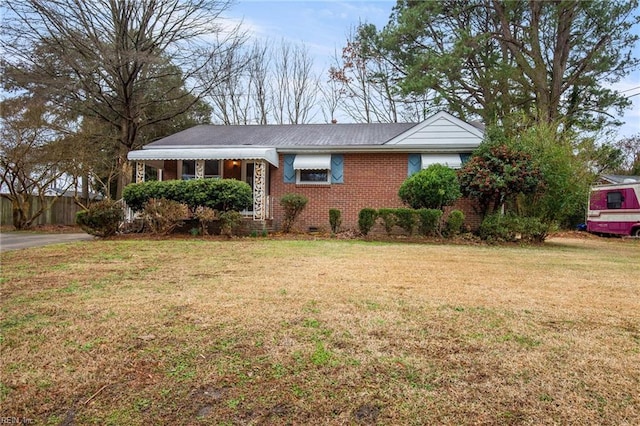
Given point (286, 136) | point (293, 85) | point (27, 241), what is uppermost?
point (293, 85)

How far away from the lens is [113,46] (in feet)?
46.9

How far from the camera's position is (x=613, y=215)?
51.0ft

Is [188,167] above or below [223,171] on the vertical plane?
above

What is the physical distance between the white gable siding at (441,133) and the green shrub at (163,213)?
24.9 feet

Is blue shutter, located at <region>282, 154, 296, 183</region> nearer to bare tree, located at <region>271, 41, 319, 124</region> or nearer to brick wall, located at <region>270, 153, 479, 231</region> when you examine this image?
brick wall, located at <region>270, 153, 479, 231</region>

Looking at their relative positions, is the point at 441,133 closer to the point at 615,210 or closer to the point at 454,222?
the point at 454,222

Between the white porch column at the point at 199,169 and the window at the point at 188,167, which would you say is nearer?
the white porch column at the point at 199,169

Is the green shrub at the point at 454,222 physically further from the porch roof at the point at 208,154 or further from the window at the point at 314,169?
the porch roof at the point at 208,154

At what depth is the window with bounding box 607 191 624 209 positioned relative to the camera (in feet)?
50.0

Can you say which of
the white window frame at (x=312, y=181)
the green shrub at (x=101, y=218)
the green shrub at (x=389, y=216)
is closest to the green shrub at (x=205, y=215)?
the green shrub at (x=101, y=218)

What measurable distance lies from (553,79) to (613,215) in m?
7.65

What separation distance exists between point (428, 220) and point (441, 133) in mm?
4253

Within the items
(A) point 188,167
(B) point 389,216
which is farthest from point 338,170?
(A) point 188,167

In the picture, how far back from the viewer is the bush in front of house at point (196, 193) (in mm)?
10922
